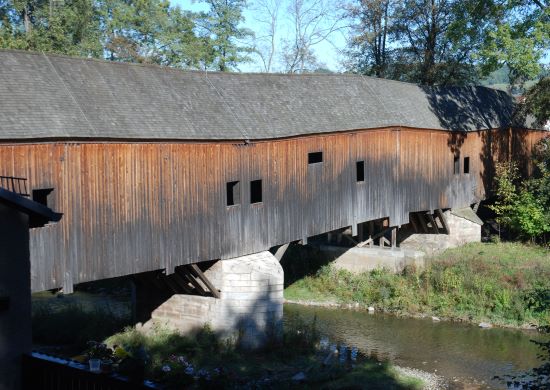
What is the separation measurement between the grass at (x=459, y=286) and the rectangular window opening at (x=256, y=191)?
7019mm

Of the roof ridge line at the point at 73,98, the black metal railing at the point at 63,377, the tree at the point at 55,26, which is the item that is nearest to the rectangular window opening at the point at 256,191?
the roof ridge line at the point at 73,98

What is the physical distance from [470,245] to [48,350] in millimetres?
15673

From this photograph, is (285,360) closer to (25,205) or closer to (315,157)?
(315,157)

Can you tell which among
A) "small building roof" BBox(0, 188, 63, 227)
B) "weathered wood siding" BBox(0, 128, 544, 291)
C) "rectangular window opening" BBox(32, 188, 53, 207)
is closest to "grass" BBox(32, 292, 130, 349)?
"weathered wood siding" BBox(0, 128, 544, 291)

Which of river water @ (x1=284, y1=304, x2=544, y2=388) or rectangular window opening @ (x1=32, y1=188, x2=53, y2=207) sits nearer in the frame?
rectangular window opening @ (x1=32, y1=188, x2=53, y2=207)

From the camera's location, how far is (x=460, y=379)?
1733 centimetres

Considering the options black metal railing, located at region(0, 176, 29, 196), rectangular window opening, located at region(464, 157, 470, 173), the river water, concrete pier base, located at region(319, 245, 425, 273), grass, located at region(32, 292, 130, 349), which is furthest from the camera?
rectangular window opening, located at region(464, 157, 470, 173)

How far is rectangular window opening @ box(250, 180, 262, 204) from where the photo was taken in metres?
19.0

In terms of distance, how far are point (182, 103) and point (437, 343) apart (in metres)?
9.53

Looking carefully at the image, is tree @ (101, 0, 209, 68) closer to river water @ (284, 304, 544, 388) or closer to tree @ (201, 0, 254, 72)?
tree @ (201, 0, 254, 72)

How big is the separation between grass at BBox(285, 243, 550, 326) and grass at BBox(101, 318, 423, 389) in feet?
18.2

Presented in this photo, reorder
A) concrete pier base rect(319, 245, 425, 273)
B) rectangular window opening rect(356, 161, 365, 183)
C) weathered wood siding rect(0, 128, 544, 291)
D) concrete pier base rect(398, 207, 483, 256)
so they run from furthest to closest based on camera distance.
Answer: concrete pier base rect(398, 207, 483, 256) < concrete pier base rect(319, 245, 425, 273) < rectangular window opening rect(356, 161, 365, 183) < weathered wood siding rect(0, 128, 544, 291)

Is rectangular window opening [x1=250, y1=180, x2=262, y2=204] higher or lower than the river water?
higher

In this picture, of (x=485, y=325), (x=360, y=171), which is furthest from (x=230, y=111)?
(x=485, y=325)
